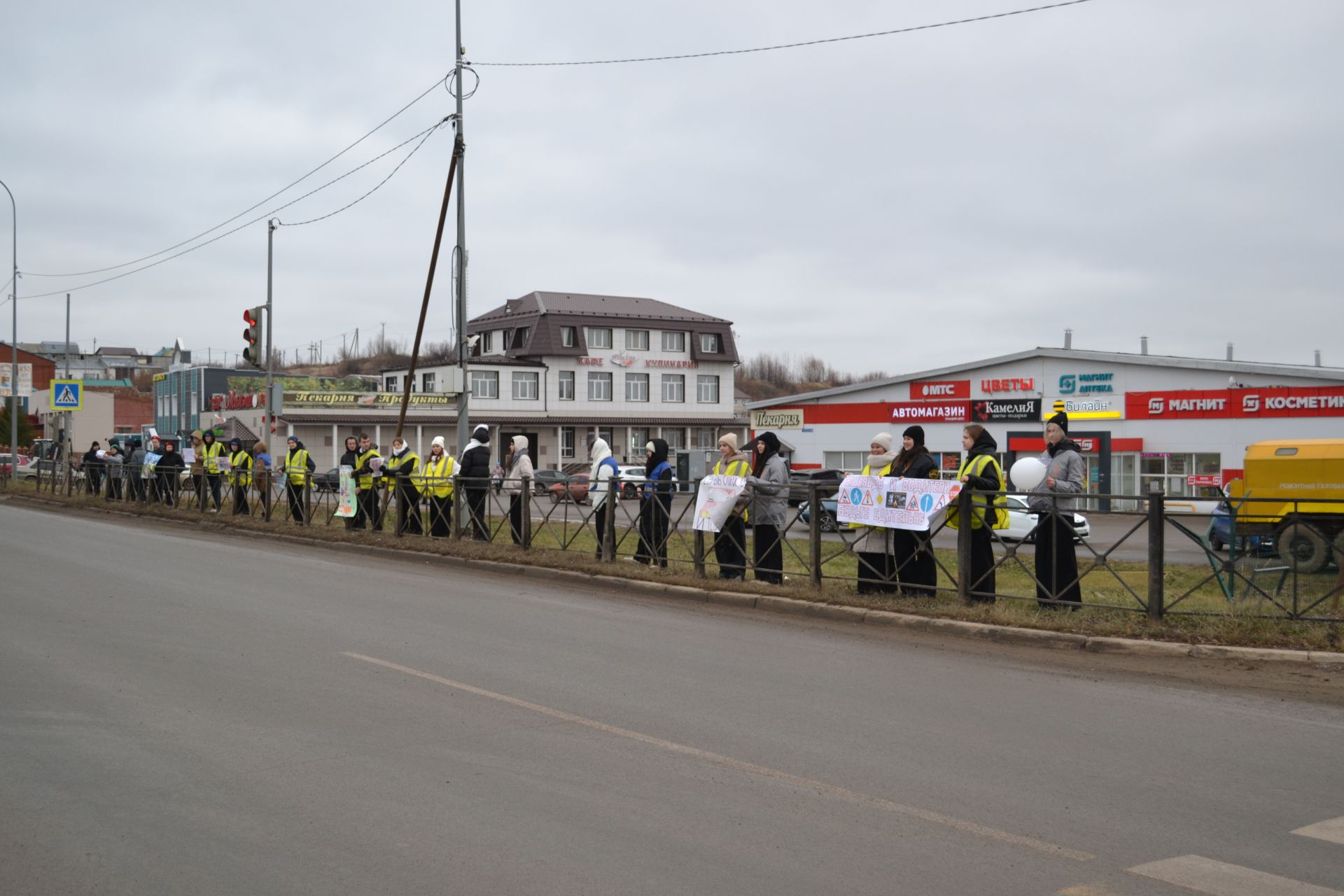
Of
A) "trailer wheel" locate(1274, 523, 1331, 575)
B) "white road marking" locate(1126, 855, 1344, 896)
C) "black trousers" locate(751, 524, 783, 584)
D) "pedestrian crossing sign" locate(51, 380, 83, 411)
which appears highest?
"pedestrian crossing sign" locate(51, 380, 83, 411)

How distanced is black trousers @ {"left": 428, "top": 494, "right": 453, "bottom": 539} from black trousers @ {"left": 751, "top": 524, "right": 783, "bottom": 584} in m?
6.86

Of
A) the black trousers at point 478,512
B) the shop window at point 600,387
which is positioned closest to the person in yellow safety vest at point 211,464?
the black trousers at point 478,512

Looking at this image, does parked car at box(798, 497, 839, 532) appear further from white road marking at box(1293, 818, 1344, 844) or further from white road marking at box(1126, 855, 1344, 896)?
white road marking at box(1126, 855, 1344, 896)

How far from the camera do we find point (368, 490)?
66.5 feet

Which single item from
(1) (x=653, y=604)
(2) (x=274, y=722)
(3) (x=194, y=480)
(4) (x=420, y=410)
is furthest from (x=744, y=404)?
(2) (x=274, y=722)

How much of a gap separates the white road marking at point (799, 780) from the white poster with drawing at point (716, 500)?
20.4ft

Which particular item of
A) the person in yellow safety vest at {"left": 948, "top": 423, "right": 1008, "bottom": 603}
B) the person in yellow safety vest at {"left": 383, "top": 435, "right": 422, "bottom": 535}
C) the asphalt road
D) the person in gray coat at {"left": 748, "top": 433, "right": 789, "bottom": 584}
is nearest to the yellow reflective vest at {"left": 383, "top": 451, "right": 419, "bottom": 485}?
the person in yellow safety vest at {"left": 383, "top": 435, "right": 422, "bottom": 535}

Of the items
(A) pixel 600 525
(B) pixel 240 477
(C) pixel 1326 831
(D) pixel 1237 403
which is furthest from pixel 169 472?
(D) pixel 1237 403

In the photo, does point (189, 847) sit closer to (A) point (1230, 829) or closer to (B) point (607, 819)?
(B) point (607, 819)

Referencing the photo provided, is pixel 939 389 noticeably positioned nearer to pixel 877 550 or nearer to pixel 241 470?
pixel 241 470

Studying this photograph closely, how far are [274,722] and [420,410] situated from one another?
57805mm

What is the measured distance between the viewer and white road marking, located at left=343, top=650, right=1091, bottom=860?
4738mm

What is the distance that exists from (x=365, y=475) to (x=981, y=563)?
12459 millimetres

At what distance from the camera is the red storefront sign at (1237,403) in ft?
124
